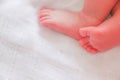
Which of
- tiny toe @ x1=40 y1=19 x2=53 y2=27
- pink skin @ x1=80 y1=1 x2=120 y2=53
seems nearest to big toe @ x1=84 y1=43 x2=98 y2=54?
pink skin @ x1=80 y1=1 x2=120 y2=53

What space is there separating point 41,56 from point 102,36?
221 mm

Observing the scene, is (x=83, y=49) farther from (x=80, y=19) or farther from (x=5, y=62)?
(x=5, y=62)

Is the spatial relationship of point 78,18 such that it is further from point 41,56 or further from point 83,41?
point 41,56

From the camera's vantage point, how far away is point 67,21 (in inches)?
35.6

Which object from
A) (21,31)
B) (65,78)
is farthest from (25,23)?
(65,78)

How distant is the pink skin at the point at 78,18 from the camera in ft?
2.88

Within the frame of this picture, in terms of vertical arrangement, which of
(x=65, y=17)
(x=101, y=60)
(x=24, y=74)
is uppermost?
(x=65, y=17)

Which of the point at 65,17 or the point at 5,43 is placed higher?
the point at 65,17

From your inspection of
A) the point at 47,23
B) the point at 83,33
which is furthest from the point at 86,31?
the point at 47,23

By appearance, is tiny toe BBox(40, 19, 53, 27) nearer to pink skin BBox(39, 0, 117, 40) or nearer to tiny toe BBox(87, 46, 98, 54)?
pink skin BBox(39, 0, 117, 40)

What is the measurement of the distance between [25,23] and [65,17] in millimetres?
149

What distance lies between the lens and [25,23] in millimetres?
913

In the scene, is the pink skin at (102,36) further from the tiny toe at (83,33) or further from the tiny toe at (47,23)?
the tiny toe at (47,23)

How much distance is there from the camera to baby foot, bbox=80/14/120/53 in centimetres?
82
